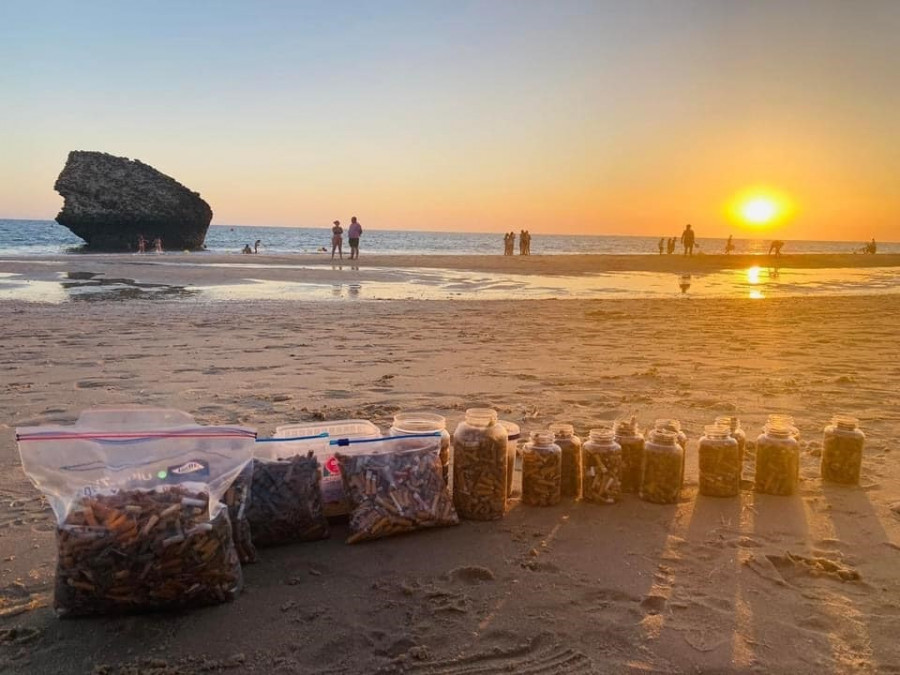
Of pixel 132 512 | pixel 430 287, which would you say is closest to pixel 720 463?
pixel 132 512

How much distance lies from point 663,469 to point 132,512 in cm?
302

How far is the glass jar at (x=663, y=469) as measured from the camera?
15.0 feet

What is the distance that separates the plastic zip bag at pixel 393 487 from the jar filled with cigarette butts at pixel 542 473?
0.59 meters

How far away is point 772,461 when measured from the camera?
473 centimetres

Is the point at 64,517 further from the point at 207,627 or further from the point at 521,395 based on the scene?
the point at 521,395

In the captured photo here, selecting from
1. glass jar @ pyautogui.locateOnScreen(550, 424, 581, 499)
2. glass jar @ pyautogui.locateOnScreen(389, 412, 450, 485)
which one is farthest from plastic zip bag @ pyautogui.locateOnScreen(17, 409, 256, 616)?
glass jar @ pyautogui.locateOnScreen(550, 424, 581, 499)

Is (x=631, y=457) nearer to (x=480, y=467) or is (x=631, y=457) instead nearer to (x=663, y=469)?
(x=663, y=469)

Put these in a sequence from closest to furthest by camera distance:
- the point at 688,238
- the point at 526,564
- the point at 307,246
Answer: the point at 526,564
the point at 688,238
the point at 307,246

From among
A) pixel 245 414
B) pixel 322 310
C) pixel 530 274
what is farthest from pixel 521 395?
pixel 530 274

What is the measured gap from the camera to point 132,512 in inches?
127

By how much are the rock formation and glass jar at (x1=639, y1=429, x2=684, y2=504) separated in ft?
209

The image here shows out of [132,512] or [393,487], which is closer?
[132,512]

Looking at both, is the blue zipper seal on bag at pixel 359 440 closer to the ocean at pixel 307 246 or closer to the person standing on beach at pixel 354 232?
the person standing on beach at pixel 354 232

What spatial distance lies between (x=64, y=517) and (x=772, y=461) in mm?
4034
